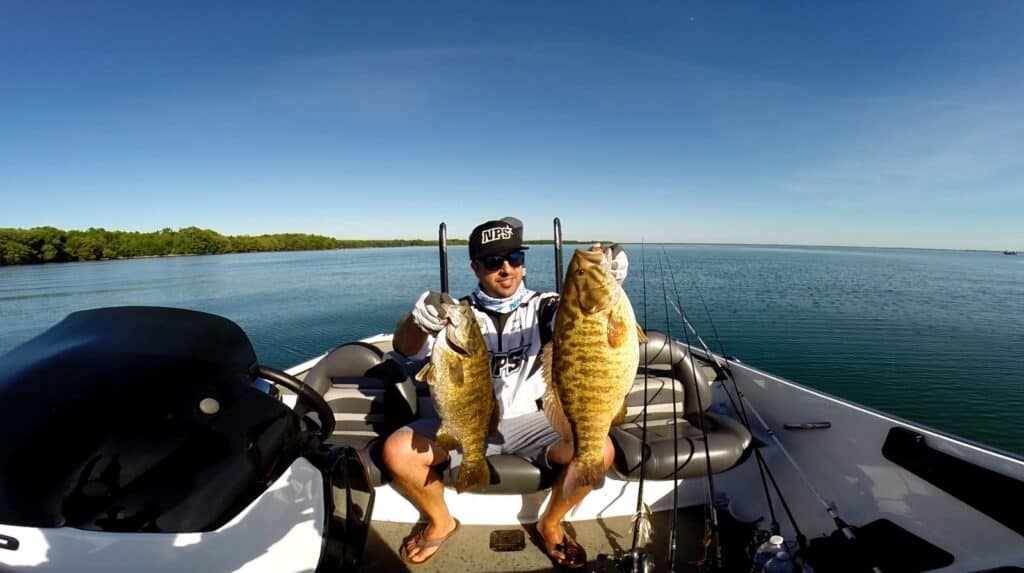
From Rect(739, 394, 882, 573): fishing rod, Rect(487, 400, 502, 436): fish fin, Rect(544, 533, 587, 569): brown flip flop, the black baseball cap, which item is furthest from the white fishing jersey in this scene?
Rect(739, 394, 882, 573): fishing rod

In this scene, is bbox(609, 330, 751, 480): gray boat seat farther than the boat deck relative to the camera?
Yes

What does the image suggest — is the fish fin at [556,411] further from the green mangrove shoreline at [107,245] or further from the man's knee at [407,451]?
the green mangrove shoreline at [107,245]

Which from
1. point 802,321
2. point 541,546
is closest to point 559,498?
point 541,546

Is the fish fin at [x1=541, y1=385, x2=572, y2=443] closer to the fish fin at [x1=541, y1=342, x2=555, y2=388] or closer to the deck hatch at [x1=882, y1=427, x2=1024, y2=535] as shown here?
the fish fin at [x1=541, y1=342, x2=555, y2=388]

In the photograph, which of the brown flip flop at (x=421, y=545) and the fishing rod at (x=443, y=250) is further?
the fishing rod at (x=443, y=250)

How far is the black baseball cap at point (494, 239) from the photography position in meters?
3.04

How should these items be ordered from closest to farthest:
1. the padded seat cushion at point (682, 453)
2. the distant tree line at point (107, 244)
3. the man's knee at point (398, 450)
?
the man's knee at point (398, 450), the padded seat cushion at point (682, 453), the distant tree line at point (107, 244)

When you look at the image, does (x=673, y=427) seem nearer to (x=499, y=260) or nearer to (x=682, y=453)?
(x=682, y=453)

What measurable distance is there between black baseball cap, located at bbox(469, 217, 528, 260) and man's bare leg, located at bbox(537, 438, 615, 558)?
4.67 ft

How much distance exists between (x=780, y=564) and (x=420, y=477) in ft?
7.51

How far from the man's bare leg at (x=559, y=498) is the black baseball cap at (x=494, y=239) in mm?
1425

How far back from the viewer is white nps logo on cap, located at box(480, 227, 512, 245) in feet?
9.97

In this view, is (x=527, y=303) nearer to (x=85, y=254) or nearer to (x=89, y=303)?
(x=89, y=303)

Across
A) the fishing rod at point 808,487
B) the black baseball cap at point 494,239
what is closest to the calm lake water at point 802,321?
the fishing rod at point 808,487
